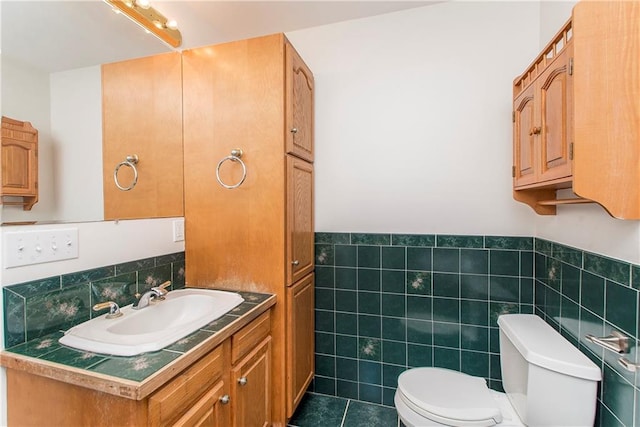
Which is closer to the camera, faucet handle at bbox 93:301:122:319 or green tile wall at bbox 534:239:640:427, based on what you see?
green tile wall at bbox 534:239:640:427

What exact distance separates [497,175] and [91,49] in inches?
84.4

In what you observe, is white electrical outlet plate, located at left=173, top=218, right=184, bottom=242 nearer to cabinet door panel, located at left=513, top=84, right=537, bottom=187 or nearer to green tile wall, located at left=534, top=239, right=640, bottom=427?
cabinet door panel, located at left=513, top=84, right=537, bottom=187

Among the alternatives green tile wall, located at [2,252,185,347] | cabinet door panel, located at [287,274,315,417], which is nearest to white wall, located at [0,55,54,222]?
green tile wall, located at [2,252,185,347]

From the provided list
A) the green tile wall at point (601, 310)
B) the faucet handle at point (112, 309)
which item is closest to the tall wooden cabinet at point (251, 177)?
the faucet handle at point (112, 309)

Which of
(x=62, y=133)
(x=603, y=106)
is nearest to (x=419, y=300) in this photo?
(x=603, y=106)

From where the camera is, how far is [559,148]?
102 cm

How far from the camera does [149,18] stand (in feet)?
4.97

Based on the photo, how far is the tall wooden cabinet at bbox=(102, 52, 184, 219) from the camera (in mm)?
1404

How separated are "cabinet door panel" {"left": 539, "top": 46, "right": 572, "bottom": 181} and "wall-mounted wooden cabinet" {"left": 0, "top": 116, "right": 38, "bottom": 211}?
185 centimetres

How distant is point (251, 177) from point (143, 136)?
24.5 inches

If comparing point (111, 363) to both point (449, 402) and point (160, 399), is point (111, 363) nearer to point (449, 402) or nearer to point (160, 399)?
point (160, 399)

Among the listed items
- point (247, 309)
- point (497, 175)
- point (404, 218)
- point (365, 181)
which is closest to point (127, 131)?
point (247, 309)

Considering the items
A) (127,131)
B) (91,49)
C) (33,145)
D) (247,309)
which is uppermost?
(91,49)

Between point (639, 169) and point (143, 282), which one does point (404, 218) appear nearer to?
point (639, 169)
